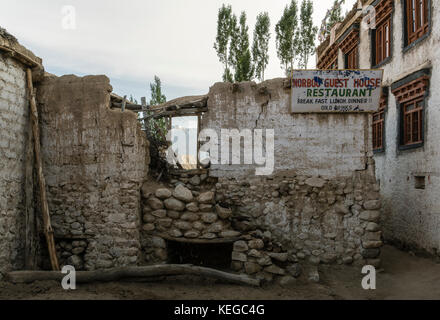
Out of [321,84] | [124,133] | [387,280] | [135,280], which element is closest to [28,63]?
[124,133]

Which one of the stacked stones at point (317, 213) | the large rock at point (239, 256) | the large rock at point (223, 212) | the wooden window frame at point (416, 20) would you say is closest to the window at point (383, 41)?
the wooden window frame at point (416, 20)

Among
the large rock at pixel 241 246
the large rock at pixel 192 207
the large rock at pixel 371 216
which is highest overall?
the large rock at pixel 192 207

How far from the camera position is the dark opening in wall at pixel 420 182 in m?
7.71

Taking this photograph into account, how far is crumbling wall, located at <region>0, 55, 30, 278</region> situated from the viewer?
5.29m

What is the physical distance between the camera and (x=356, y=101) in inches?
250

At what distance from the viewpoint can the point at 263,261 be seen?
571 centimetres

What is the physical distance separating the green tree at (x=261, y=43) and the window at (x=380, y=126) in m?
10.9

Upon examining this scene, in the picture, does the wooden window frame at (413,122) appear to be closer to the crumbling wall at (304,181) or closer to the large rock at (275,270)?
the crumbling wall at (304,181)

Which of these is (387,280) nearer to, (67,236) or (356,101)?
(356,101)

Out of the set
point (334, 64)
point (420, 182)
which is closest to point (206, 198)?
point (420, 182)

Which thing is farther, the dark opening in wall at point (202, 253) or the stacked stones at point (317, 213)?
the dark opening in wall at point (202, 253)

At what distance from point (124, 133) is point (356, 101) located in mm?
4082

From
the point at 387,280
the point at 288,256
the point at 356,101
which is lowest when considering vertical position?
the point at 387,280
